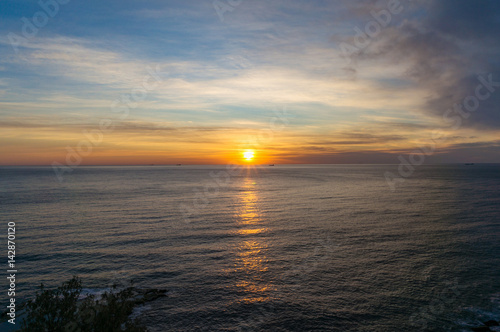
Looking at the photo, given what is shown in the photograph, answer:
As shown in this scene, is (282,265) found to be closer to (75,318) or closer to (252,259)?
(252,259)

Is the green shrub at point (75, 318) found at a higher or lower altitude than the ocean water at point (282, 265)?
higher

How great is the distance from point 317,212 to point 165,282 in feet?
→ 166

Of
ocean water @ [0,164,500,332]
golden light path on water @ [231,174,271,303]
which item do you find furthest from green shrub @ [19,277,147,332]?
golden light path on water @ [231,174,271,303]

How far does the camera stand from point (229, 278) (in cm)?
3597

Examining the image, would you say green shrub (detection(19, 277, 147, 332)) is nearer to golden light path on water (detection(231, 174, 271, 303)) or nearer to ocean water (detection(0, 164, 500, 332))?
ocean water (detection(0, 164, 500, 332))

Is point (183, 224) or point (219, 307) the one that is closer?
point (219, 307)

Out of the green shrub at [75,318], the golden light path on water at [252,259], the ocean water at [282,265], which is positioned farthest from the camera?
the golden light path on water at [252,259]

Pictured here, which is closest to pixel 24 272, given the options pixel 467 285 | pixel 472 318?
pixel 472 318

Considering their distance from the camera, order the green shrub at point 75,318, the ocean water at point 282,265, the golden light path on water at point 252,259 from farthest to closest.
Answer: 1. the golden light path on water at point 252,259
2. the ocean water at point 282,265
3. the green shrub at point 75,318

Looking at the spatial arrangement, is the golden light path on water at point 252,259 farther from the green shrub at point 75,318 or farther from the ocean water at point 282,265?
the green shrub at point 75,318

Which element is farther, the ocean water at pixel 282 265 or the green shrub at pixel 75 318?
the ocean water at pixel 282 265

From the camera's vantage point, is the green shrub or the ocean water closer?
the green shrub

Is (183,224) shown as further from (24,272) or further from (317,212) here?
(317,212)

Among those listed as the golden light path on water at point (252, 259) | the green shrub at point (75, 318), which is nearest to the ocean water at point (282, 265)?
the golden light path on water at point (252, 259)
